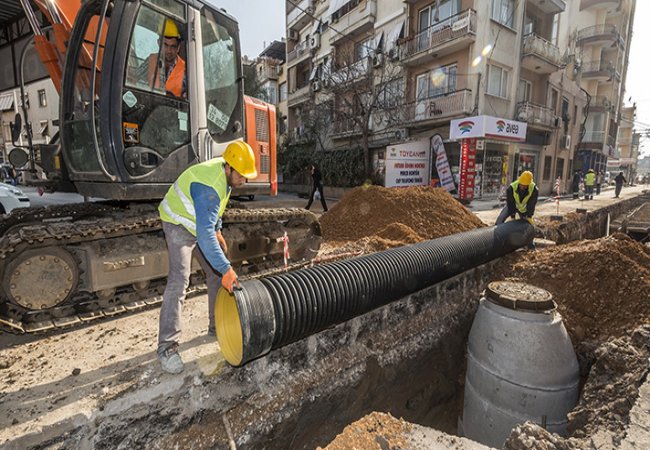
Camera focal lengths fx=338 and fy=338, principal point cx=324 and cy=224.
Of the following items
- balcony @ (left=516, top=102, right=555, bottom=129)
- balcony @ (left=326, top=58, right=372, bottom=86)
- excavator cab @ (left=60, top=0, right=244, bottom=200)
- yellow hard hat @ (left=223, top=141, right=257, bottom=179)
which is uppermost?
balcony @ (left=326, top=58, right=372, bottom=86)

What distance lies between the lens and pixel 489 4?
51.1 feet

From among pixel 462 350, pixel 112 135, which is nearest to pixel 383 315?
pixel 462 350

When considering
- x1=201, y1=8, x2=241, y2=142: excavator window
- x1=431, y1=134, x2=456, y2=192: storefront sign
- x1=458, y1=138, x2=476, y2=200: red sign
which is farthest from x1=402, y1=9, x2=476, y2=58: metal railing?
x1=201, y1=8, x2=241, y2=142: excavator window

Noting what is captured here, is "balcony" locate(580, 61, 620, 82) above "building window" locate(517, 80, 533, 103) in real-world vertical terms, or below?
above

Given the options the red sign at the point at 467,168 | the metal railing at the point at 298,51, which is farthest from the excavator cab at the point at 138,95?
the metal railing at the point at 298,51

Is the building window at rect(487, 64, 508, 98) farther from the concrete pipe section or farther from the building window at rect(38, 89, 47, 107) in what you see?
the building window at rect(38, 89, 47, 107)

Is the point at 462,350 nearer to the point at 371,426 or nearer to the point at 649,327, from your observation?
the point at 649,327

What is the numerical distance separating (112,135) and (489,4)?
59.2 feet

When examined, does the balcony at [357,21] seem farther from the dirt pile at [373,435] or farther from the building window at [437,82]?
the dirt pile at [373,435]

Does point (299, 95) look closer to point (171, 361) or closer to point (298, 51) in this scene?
point (298, 51)

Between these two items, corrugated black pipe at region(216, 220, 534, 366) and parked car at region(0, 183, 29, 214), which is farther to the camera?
parked car at region(0, 183, 29, 214)

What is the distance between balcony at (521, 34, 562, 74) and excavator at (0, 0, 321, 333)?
1854 cm

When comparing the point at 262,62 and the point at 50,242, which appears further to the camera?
the point at 262,62

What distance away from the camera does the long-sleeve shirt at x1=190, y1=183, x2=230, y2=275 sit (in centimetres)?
274
